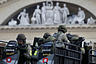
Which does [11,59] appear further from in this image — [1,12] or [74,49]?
[1,12]

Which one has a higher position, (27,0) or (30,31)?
(27,0)

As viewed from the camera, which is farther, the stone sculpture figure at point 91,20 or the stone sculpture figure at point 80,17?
the stone sculpture figure at point 80,17

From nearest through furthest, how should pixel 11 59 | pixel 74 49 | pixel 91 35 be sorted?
1. pixel 11 59
2. pixel 74 49
3. pixel 91 35

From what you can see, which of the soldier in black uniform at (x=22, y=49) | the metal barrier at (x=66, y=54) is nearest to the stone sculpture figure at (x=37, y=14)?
the metal barrier at (x=66, y=54)

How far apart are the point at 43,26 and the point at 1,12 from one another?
371cm

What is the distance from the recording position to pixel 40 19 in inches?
1047

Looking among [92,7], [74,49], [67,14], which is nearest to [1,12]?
[67,14]

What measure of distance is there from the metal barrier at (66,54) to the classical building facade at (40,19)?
51.2 ft

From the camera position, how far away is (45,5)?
26641 millimetres

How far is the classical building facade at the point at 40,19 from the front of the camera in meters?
26.0

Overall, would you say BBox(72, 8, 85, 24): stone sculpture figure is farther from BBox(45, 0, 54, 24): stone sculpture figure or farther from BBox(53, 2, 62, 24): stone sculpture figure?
BBox(45, 0, 54, 24): stone sculpture figure

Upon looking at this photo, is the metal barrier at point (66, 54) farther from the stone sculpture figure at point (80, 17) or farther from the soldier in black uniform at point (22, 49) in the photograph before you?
the stone sculpture figure at point (80, 17)

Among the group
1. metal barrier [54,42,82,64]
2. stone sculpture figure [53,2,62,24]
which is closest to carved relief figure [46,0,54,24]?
stone sculpture figure [53,2,62,24]

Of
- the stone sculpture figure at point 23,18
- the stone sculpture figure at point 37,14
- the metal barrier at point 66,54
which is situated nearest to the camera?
the metal barrier at point 66,54
